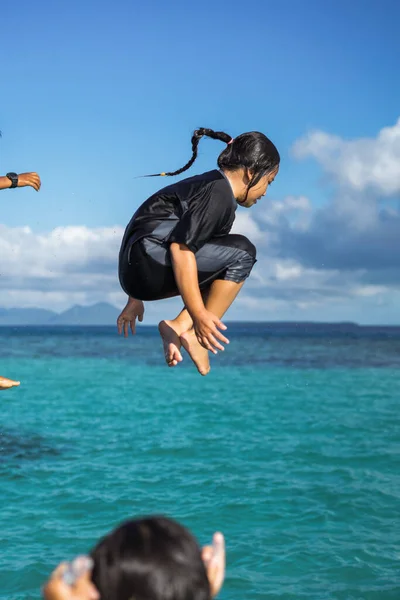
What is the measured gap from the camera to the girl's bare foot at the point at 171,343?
3660 millimetres

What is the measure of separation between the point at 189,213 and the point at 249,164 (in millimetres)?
341

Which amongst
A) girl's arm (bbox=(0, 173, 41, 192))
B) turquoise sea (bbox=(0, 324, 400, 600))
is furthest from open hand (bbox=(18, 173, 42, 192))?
turquoise sea (bbox=(0, 324, 400, 600))

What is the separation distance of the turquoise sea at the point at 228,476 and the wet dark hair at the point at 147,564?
7.32 m

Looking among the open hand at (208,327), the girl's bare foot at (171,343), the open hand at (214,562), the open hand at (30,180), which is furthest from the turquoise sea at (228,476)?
the open hand at (214,562)

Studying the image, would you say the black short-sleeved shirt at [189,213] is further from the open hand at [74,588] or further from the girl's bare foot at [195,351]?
the open hand at [74,588]

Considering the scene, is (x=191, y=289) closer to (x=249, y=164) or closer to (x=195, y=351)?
(x=195, y=351)

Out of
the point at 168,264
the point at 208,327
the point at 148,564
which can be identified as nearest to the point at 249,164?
the point at 168,264

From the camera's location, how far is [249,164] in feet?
11.2

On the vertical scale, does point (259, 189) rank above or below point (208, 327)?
above

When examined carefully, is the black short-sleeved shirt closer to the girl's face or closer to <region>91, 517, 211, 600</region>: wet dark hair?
the girl's face

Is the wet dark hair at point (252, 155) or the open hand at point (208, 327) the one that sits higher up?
the wet dark hair at point (252, 155)

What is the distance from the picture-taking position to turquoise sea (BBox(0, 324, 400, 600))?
9.43 m

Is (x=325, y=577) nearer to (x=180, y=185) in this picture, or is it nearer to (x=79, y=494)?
(x=79, y=494)

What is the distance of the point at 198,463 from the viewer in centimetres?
1464
